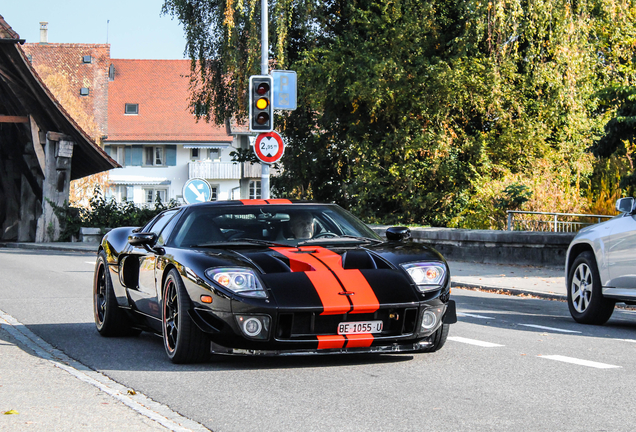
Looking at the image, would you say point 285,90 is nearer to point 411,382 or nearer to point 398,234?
point 398,234

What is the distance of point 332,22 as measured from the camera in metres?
28.4

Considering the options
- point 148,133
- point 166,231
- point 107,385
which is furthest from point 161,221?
point 148,133

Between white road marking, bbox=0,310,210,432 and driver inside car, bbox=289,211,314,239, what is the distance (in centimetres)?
197

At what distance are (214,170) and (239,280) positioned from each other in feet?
208

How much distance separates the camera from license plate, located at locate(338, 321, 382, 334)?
260 inches

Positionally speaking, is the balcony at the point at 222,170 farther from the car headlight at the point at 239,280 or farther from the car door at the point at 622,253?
the car headlight at the point at 239,280

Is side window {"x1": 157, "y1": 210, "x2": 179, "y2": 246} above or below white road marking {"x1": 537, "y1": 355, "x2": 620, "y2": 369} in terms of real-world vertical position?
above

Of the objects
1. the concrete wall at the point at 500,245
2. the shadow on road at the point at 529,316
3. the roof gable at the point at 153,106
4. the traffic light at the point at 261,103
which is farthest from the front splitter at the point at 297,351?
the roof gable at the point at 153,106

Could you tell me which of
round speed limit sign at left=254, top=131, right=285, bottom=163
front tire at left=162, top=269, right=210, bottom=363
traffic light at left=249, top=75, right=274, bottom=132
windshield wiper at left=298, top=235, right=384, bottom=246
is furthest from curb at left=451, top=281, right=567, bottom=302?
front tire at left=162, top=269, right=210, bottom=363

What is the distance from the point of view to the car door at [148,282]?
25.3 ft

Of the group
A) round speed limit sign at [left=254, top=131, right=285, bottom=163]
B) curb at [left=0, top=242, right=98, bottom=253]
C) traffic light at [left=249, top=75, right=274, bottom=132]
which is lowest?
curb at [left=0, top=242, right=98, bottom=253]

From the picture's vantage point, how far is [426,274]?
23.1 ft

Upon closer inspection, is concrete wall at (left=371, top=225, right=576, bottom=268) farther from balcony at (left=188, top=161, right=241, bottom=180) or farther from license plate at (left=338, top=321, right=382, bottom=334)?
balcony at (left=188, top=161, right=241, bottom=180)

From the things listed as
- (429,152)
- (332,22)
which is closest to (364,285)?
(429,152)
